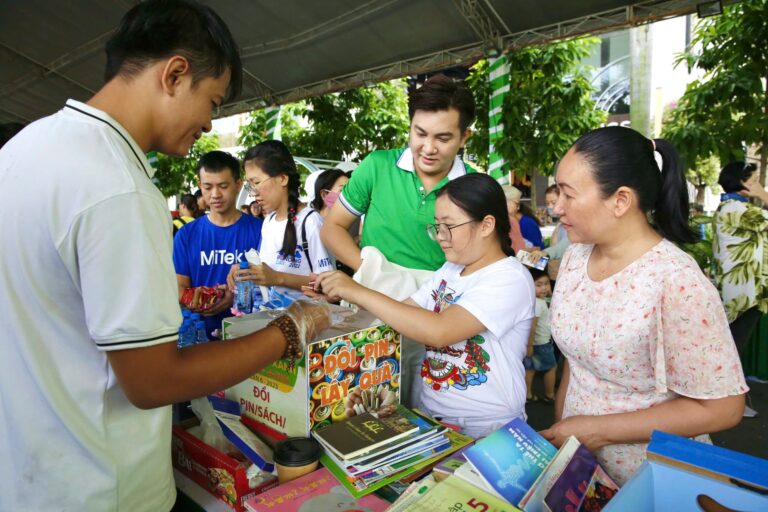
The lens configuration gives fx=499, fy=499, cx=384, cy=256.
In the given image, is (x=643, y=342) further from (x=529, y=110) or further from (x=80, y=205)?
(x=529, y=110)

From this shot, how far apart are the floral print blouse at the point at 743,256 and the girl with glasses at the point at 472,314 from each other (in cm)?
302

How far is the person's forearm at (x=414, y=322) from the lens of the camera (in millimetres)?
1331

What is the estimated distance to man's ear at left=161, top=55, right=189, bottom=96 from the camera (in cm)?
91

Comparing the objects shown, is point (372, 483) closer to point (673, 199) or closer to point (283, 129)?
point (673, 199)

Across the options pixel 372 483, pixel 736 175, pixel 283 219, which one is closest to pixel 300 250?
pixel 283 219

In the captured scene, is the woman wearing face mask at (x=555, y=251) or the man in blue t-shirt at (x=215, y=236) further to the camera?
the woman wearing face mask at (x=555, y=251)

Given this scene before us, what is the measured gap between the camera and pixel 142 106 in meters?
0.92

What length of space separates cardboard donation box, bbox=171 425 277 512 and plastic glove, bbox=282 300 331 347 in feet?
1.06

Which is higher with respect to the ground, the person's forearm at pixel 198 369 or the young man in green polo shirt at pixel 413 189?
the young man in green polo shirt at pixel 413 189

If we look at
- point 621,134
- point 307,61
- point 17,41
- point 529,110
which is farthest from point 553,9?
point 17,41

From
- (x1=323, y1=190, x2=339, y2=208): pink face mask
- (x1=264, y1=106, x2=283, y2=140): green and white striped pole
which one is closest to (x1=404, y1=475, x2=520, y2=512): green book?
(x1=323, y1=190, x2=339, y2=208): pink face mask

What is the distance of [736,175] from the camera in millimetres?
3816

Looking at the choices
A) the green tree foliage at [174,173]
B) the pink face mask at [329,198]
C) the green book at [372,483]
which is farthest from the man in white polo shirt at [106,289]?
the green tree foliage at [174,173]

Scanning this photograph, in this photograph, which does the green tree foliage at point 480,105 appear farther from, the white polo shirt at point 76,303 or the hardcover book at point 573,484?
the white polo shirt at point 76,303
